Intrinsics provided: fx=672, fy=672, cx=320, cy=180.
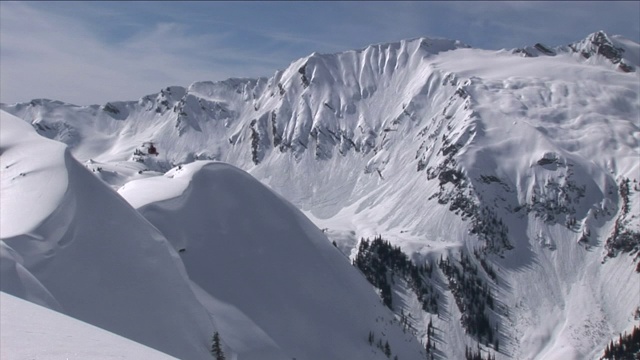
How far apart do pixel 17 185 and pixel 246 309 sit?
3371 centimetres

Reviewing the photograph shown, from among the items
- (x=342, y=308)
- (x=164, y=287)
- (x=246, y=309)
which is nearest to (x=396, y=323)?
(x=342, y=308)

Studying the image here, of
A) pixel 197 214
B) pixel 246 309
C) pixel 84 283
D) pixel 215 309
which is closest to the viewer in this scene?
pixel 84 283

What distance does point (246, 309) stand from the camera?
85.6m

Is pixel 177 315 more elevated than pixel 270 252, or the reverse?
pixel 177 315

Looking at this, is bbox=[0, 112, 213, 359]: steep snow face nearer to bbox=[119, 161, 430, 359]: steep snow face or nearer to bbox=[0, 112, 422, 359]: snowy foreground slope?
bbox=[0, 112, 422, 359]: snowy foreground slope

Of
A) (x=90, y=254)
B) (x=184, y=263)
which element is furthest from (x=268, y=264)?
(x=90, y=254)

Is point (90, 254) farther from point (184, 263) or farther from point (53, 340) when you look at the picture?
point (53, 340)

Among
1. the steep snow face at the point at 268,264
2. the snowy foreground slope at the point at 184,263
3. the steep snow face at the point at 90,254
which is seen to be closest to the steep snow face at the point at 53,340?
the snowy foreground slope at the point at 184,263

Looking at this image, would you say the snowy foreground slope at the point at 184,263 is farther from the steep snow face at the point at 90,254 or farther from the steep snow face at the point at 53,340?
the steep snow face at the point at 53,340

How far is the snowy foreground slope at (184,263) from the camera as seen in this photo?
55438mm

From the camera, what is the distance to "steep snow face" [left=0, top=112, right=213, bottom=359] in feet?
177

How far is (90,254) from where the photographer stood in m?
60.1

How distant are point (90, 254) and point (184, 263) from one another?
85.8 feet

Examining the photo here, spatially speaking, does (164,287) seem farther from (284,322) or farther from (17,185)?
(284,322)
